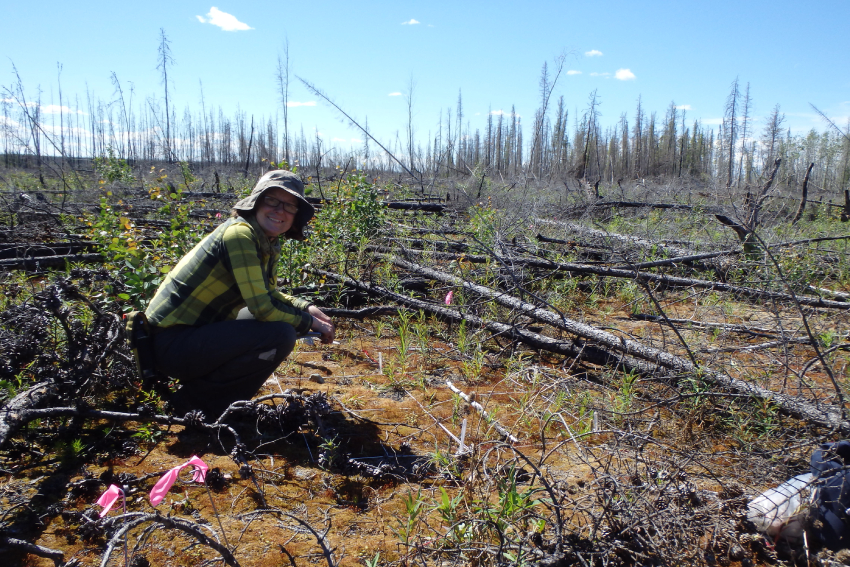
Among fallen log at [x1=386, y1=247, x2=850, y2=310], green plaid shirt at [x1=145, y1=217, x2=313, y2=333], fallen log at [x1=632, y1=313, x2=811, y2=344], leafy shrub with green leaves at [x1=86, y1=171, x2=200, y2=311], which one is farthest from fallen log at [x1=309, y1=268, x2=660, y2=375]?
green plaid shirt at [x1=145, y1=217, x2=313, y2=333]

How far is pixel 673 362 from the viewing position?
2.86 meters

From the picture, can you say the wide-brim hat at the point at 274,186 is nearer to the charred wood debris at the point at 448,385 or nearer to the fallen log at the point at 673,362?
the charred wood debris at the point at 448,385

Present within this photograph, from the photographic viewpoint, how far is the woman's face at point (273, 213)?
258cm

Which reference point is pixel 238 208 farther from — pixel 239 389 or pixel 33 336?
pixel 33 336

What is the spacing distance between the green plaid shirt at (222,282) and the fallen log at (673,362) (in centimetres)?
184

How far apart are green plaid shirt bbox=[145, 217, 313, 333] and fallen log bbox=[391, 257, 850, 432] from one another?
1843 millimetres

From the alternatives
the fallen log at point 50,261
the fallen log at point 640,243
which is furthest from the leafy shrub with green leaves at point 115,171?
the fallen log at point 640,243

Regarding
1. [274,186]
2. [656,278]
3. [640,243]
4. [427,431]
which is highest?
[274,186]

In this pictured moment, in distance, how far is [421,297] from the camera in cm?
494

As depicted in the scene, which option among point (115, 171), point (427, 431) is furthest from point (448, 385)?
point (115, 171)

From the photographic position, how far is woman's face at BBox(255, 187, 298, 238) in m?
2.58

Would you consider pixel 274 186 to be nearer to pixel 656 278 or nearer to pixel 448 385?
pixel 448 385

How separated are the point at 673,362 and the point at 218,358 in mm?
2515

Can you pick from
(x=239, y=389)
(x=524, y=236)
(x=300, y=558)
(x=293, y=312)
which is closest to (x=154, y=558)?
(x=300, y=558)
